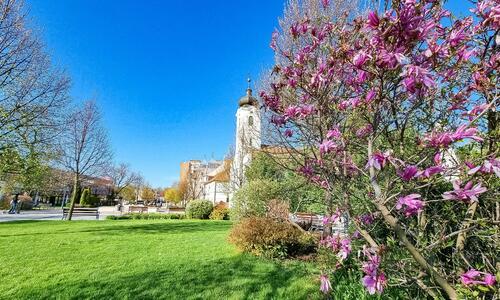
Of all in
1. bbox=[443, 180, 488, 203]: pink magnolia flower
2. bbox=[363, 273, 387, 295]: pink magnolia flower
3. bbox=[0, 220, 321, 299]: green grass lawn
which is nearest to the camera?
bbox=[443, 180, 488, 203]: pink magnolia flower

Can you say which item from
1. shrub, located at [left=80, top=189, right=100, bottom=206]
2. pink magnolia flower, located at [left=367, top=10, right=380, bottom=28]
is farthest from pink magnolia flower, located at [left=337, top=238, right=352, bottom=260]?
shrub, located at [left=80, top=189, right=100, bottom=206]

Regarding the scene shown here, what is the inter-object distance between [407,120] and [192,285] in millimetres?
4519

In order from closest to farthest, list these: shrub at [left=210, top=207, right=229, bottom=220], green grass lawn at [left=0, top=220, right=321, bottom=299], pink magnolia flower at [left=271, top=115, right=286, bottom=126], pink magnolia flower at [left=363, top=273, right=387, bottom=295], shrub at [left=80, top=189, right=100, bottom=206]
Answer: pink magnolia flower at [left=363, top=273, right=387, bottom=295], pink magnolia flower at [left=271, top=115, right=286, bottom=126], green grass lawn at [left=0, top=220, right=321, bottom=299], shrub at [left=210, top=207, right=229, bottom=220], shrub at [left=80, top=189, right=100, bottom=206]

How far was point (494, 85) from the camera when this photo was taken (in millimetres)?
1944

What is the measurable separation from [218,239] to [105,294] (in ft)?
19.6

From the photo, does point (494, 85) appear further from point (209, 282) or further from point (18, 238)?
point (18, 238)

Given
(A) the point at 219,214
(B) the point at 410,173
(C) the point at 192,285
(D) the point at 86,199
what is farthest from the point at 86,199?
(B) the point at 410,173

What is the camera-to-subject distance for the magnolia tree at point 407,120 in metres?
1.63

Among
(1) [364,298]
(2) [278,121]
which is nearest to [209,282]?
(1) [364,298]

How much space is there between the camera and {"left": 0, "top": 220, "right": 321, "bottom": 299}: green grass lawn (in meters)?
4.61

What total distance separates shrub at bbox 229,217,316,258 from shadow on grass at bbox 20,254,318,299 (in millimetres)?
1214

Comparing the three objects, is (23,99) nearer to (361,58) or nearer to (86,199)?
(361,58)

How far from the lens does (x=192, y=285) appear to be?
5.05 m

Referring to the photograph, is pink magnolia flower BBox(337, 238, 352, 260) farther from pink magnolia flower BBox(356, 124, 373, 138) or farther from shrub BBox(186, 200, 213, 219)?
shrub BBox(186, 200, 213, 219)
